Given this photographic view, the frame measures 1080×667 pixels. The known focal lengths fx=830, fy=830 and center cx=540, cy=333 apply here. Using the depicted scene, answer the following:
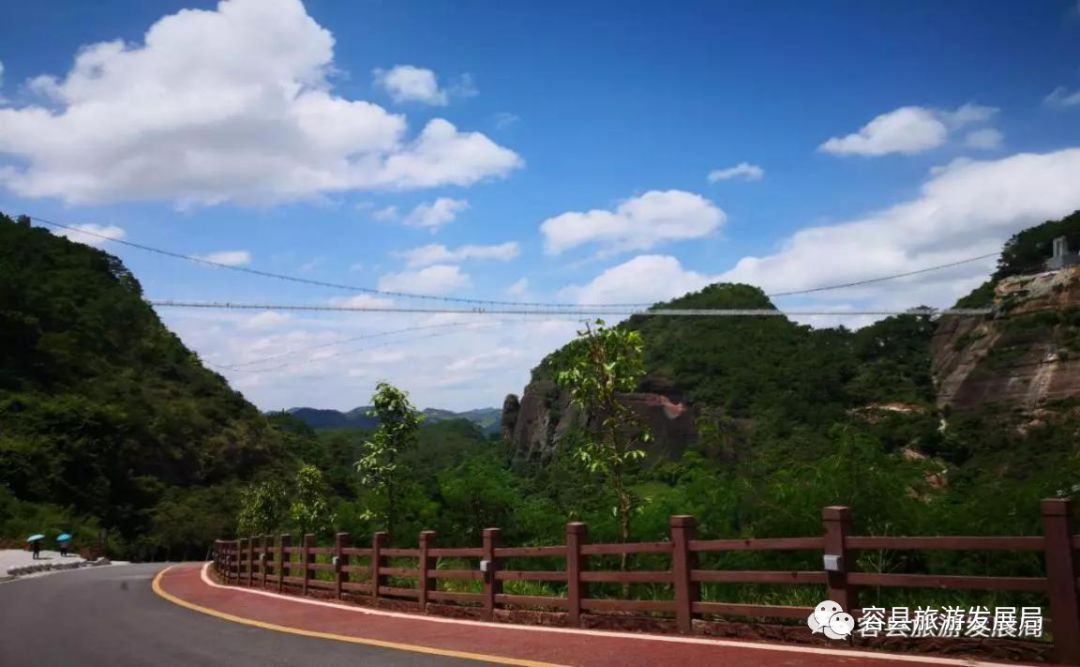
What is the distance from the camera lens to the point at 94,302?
100812 millimetres

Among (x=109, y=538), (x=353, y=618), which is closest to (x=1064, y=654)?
(x=353, y=618)

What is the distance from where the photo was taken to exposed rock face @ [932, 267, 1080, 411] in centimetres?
9206

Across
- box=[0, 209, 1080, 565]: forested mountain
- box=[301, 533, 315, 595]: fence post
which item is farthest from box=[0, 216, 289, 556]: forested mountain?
box=[301, 533, 315, 595]: fence post

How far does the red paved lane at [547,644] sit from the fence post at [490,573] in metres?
0.46

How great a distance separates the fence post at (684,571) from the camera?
8453 mm

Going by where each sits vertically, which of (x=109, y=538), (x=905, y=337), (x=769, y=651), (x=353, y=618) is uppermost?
(x=905, y=337)

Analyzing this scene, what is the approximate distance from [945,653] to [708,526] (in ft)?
18.5

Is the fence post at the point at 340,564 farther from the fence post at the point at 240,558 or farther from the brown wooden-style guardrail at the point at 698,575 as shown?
the fence post at the point at 240,558

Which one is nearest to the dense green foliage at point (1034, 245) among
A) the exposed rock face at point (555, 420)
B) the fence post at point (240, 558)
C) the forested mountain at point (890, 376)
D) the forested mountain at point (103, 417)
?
Answer: the forested mountain at point (890, 376)

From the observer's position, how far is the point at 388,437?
1662cm

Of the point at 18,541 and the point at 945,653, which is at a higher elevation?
the point at 945,653

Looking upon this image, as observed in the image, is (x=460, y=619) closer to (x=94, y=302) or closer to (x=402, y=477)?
(x=402, y=477)

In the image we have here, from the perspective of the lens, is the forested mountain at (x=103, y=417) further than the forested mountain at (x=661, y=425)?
Yes

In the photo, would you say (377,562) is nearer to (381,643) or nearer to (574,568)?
(381,643)
